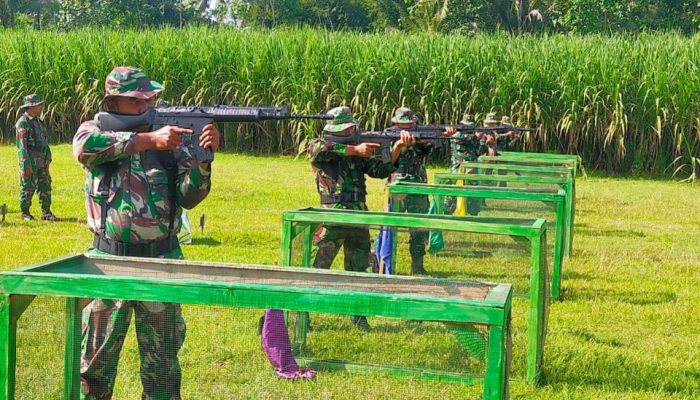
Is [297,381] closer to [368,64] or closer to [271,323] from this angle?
[271,323]

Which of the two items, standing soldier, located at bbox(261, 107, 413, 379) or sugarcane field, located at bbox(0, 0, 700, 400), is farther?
standing soldier, located at bbox(261, 107, 413, 379)

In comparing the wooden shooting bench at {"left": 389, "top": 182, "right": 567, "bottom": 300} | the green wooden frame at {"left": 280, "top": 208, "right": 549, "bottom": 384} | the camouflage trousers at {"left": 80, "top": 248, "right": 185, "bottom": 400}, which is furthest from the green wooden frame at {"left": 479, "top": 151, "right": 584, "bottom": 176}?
the camouflage trousers at {"left": 80, "top": 248, "right": 185, "bottom": 400}

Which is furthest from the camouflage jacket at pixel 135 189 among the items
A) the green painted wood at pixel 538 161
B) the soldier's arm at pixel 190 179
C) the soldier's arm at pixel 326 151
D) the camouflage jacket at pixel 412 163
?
the green painted wood at pixel 538 161

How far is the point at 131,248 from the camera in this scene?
15.8 feet

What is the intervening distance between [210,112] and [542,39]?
64.3 feet

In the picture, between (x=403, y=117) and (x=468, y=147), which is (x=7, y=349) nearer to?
(x=403, y=117)

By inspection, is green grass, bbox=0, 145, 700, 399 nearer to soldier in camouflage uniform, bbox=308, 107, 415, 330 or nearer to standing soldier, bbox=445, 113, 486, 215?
soldier in camouflage uniform, bbox=308, 107, 415, 330

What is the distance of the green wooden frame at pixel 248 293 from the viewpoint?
346 centimetres

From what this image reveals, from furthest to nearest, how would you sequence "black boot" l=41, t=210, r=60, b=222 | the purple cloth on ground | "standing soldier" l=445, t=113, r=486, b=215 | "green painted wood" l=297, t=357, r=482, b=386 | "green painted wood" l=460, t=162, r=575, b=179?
1. "standing soldier" l=445, t=113, r=486, b=215
2. "black boot" l=41, t=210, r=60, b=222
3. "green painted wood" l=460, t=162, r=575, b=179
4. the purple cloth on ground
5. "green painted wood" l=297, t=357, r=482, b=386

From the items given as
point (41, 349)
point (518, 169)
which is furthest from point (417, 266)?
point (518, 169)

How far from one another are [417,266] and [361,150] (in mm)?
1522

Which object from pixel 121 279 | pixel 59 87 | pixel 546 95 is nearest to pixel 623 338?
pixel 121 279

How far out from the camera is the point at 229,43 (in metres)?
24.2

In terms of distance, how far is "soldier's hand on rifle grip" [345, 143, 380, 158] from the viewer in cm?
759
